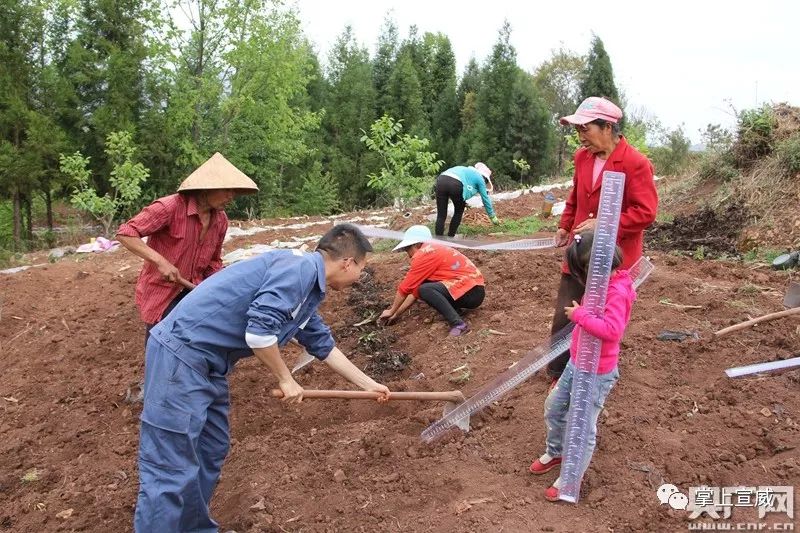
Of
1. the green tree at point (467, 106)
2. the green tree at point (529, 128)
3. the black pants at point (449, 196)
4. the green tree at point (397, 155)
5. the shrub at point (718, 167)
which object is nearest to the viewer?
the black pants at point (449, 196)

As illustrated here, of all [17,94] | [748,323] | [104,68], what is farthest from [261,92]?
[748,323]

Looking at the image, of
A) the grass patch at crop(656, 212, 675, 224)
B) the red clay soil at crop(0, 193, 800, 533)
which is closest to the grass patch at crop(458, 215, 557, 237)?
the grass patch at crop(656, 212, 675, 224)

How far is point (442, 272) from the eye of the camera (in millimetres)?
5312

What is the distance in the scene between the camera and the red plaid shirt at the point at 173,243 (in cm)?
352

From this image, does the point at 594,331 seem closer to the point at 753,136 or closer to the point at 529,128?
the point at 753,136

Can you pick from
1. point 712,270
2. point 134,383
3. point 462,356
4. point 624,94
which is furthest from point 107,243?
point 624,94

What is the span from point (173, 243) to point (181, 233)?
3.9 inches

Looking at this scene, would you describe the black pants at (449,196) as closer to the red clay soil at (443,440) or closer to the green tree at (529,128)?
the red clay soil at (443,440)

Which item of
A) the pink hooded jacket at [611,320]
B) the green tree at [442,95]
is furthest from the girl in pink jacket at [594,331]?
the green tree at [442,95]

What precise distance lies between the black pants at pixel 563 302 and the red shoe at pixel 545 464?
0.59m

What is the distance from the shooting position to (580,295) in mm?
3418

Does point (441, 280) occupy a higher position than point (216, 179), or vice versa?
point (216, 179)

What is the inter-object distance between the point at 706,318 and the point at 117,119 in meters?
18.2

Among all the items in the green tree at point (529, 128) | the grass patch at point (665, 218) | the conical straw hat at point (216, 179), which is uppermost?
the green tree at point (529, 128)
